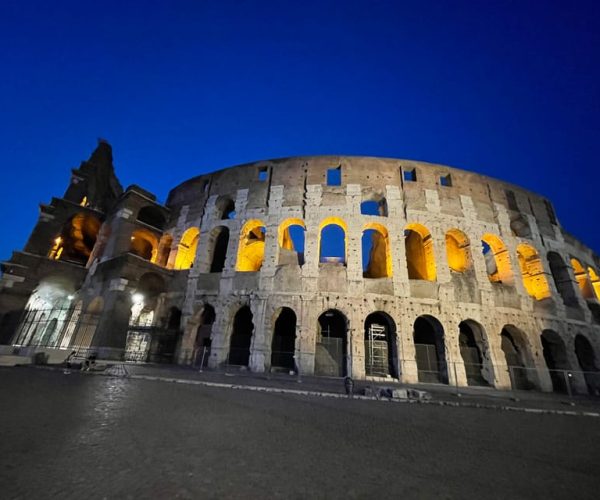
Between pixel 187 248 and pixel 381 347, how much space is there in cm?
1401

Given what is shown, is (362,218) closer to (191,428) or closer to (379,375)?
(379,375)

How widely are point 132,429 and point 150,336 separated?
45.3 ft

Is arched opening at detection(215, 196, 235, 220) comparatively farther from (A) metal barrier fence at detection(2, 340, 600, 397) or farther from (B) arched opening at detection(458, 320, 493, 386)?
(B) arched opening at detection(458, 320, 493, 386)

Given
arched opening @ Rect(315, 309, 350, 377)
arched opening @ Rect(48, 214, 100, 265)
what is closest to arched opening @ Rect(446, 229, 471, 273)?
arched opening @ Rect(315, 309, 350, 377)

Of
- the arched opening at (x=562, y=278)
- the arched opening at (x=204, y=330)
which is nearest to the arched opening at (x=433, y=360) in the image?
the arched opening at (x=562, y=278)

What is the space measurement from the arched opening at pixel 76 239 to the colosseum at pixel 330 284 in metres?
0.25

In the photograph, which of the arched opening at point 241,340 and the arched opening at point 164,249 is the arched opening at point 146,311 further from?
the arched opening at point 241,340

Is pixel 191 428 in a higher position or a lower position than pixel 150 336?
lower

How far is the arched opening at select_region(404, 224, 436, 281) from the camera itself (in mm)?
15255

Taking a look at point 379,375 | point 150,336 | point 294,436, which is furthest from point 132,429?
point 150,336

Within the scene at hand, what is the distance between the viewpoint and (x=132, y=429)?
10.6 feet

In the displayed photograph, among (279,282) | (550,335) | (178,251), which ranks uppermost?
(178,251)

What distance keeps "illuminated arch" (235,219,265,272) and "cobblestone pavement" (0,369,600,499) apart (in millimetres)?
12147

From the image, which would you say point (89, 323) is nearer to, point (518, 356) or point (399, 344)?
point (399, 344)
